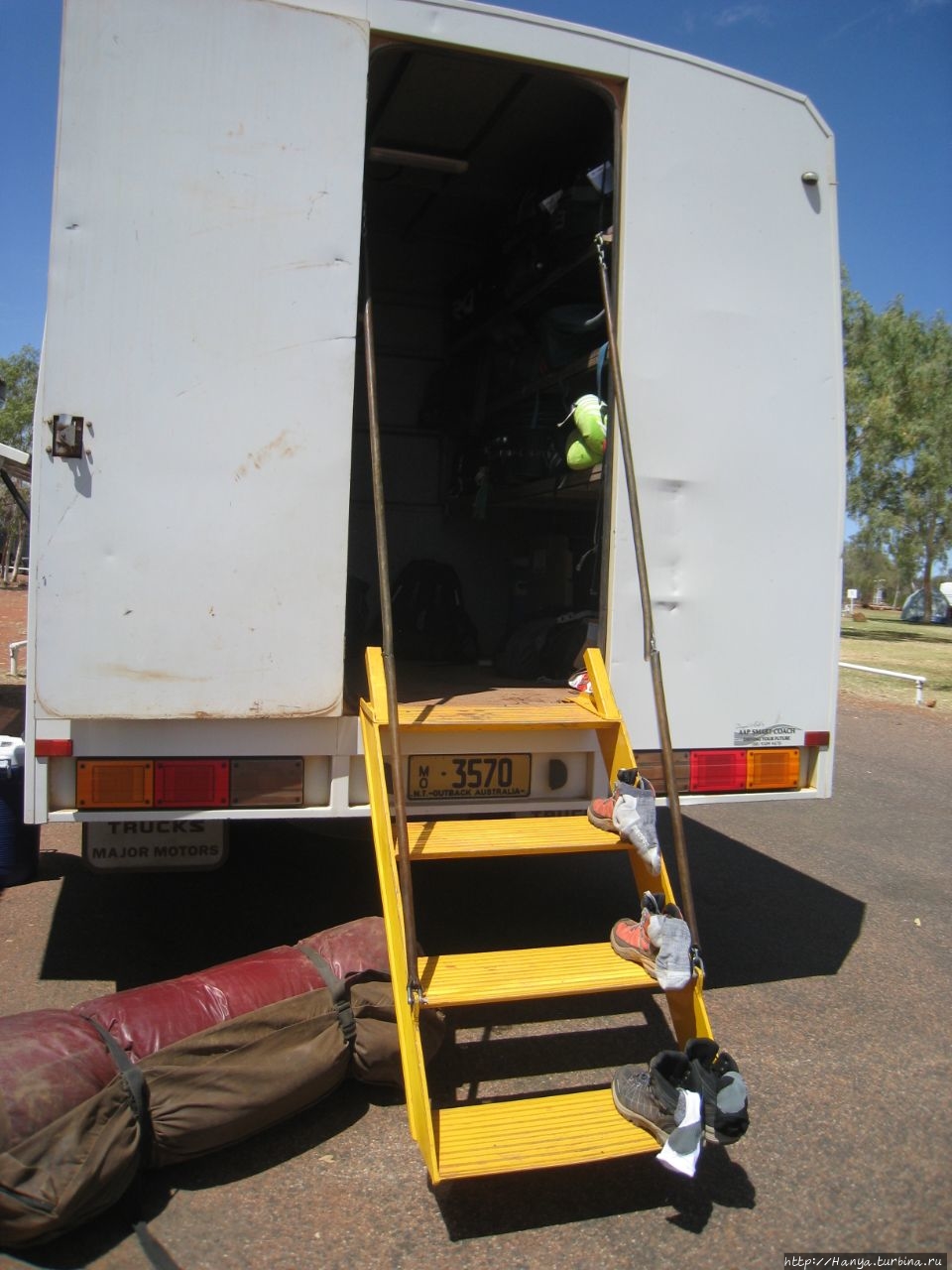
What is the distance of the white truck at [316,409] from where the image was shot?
10.2 feet

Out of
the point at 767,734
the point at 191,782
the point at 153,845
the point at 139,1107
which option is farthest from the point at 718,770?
the point at 139,1107

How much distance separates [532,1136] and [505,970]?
445 mm

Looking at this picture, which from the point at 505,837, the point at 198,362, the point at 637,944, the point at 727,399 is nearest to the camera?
the point at 637,944

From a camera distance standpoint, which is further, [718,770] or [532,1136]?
[718,770]

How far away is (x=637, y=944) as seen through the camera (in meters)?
3.07

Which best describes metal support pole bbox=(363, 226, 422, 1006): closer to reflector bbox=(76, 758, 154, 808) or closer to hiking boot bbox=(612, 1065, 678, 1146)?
hiking boot bbox=(612, 1065, 678, 1146)

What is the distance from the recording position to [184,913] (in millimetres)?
4734

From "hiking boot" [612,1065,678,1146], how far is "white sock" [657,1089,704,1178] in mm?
34

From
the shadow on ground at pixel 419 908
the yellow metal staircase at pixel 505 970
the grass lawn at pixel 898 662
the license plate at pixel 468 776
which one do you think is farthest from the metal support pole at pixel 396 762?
the grass lawn at pixel 898 662

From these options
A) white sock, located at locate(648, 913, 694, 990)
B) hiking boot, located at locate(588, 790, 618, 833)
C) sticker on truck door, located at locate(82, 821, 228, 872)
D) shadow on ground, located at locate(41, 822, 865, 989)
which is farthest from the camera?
shadow on ground, located at locate(41, 822, 865, 989)

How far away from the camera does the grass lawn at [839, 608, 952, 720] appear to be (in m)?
15.0

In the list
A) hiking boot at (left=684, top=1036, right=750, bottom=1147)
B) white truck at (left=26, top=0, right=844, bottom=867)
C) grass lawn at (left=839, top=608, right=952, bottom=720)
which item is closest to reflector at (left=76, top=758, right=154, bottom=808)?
white truck at (left=26, top=0, right=844, bottom=867)

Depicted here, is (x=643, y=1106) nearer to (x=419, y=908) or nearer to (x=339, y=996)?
(x=339, y=996)

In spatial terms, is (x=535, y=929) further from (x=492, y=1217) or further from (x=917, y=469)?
(x=917, y=469)
